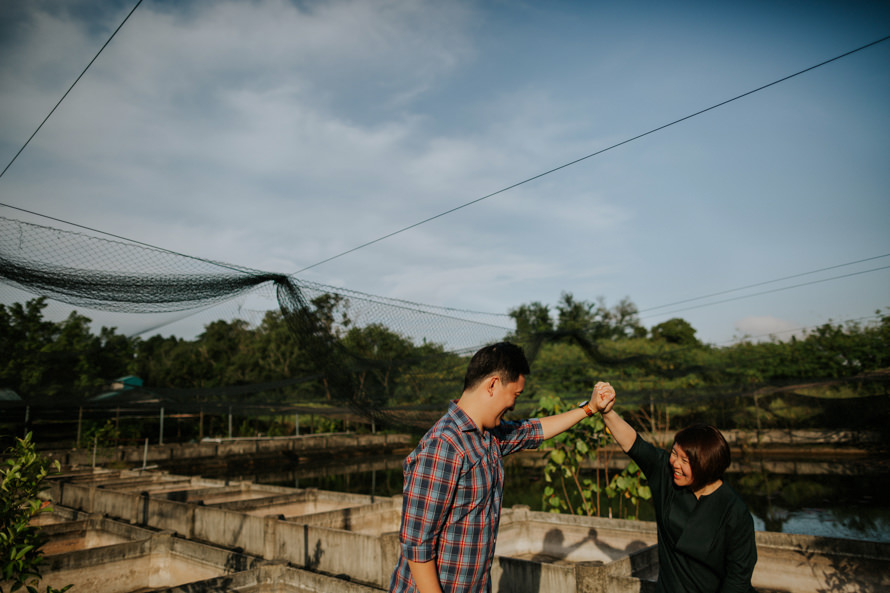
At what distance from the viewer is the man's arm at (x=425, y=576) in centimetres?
144

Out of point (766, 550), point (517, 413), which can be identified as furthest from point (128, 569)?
point (517, 413)

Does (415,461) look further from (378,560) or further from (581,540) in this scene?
(581,540)

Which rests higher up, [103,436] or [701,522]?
[701,522]

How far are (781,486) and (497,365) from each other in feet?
40.6

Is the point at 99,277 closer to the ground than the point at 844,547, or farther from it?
farther from it

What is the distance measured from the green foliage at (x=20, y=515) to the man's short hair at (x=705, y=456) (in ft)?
8.86

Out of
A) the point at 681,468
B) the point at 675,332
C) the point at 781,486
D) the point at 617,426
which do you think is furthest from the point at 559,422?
the point at 675,332

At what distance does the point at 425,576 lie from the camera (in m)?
1.45

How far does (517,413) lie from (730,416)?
712 centimetres

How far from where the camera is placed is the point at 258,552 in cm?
568

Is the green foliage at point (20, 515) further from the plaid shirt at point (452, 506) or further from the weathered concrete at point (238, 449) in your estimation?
the weathered concrete at point (238, 449)

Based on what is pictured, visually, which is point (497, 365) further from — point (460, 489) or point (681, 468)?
point (681, 468)

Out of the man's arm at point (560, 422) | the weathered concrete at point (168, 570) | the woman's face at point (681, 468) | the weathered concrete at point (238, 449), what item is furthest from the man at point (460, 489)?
the weathered concrete at point (238, 449)

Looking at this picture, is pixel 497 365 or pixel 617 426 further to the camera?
pixel 617 426
